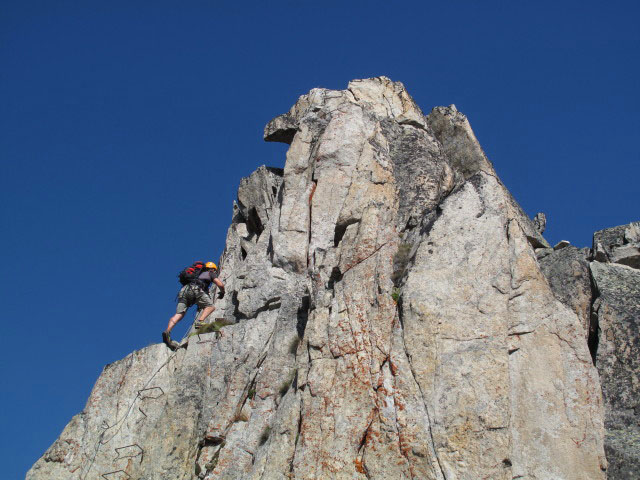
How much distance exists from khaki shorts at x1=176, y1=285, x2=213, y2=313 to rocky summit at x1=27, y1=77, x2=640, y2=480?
3.83 ft

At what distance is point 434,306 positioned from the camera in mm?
22359

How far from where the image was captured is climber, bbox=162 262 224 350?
106ft

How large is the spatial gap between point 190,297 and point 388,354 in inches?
512

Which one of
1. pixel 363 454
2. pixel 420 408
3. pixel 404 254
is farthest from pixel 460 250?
pixel 363 454

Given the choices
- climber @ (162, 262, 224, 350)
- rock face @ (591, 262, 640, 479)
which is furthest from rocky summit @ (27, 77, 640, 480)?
climber @ (162, 262, 224, 350)

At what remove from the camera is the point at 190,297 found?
32.5 m

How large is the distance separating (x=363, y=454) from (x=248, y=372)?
7793mm

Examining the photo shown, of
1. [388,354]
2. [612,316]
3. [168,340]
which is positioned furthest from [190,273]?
[612,316]

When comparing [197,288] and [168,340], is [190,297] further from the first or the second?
[168,340]

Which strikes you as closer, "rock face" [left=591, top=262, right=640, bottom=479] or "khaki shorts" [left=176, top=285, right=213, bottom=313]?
"rock face" [left=591, top=262, right=640, bottom=479]

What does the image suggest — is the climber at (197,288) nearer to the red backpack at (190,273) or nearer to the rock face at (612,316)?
the red backpack at (190,273)

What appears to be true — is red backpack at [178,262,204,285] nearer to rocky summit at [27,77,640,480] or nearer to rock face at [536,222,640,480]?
rocky summit at [27,77,640,480]

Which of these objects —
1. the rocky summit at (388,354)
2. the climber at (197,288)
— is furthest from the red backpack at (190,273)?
the rocky summit at (388,354)

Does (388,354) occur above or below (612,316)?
below
